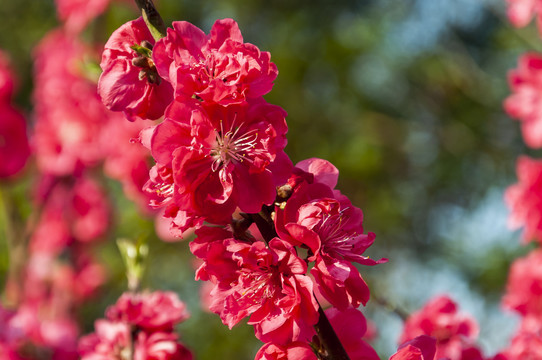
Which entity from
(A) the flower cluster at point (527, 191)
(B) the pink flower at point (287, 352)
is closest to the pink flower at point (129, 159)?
(A) the flower cluster at point (527, 191)

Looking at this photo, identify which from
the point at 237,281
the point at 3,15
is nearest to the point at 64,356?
the point at 237,281

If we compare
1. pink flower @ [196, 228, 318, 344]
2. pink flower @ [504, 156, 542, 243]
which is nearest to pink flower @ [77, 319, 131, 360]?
pink flower @ [196, 228, 318, 344]

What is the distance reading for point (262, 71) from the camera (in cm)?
72

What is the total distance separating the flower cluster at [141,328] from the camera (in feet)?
3.10

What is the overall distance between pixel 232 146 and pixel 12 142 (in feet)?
5.94

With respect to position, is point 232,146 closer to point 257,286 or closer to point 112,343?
point 257,286

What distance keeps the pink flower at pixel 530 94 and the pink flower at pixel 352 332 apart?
144 centimetres

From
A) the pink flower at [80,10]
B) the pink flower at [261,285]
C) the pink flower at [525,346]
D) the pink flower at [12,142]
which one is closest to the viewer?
the pink flower at [261,285]

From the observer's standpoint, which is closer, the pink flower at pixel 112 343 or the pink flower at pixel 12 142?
the pink flower at pixel 112 343

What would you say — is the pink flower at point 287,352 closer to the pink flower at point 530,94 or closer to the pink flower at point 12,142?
the pink flower at point 530,94

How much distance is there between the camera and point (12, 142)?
90.2 inches

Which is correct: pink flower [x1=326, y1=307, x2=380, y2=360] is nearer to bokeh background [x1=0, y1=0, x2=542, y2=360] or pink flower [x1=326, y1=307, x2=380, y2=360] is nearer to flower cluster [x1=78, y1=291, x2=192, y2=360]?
flower cluster [x1=78, y1=291, x2=192, y2=360]

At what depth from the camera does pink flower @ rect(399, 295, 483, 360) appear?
113cm

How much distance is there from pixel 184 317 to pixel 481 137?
15.2 ft
